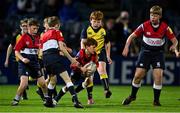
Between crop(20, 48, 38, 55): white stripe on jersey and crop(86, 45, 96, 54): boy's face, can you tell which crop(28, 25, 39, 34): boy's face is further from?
→ crop(86, 45, 96, 54): boy's face

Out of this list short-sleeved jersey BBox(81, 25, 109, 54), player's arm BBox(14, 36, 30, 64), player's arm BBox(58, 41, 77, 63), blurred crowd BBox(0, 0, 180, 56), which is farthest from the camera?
blurred crowd BBox(0, 0, 180, 56)

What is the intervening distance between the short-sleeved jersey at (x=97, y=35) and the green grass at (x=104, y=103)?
1248 mm

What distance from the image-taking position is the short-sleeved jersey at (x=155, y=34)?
13.6 m

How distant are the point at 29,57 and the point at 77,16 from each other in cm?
875

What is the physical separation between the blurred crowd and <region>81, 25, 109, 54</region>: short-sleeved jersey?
18.1ft

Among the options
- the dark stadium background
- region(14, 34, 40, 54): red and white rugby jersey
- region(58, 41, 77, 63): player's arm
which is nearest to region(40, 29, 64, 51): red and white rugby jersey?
region(58, 41, 77, 63): player's arm

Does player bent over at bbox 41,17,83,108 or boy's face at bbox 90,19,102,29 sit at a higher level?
boy's face at bbox 90,19,102,29

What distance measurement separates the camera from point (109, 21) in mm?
21281

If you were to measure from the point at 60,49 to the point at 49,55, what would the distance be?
277 millimetres

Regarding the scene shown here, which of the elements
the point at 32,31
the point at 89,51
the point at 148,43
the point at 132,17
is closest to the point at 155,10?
the point at 148,43

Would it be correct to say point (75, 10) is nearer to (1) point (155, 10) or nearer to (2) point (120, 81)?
(2) point (120, 81)

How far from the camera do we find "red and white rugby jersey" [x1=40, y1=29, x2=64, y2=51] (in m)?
12.8

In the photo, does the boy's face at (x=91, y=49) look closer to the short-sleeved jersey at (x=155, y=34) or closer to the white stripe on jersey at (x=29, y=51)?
the short-sleeved jersey at (x=155, y=34)

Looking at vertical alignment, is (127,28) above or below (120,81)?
above
